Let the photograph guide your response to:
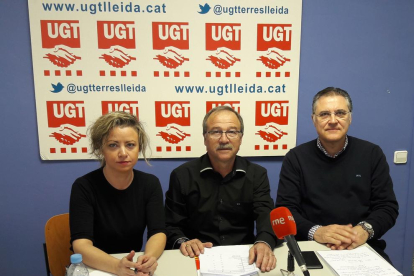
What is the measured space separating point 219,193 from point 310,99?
3.72ft

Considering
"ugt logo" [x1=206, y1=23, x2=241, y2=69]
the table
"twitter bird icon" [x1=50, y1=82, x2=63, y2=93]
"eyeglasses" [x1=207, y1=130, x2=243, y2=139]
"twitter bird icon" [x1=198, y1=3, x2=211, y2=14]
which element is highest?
"twitter bird icon" [x1=198, y1=3, x2=211, y2=14]

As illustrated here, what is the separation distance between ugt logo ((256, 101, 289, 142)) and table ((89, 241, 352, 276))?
100 cm

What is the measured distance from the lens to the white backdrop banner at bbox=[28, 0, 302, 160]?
6.79 ft

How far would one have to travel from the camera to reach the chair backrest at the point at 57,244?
157cm

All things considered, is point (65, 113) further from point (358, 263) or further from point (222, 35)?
point (358, 263)

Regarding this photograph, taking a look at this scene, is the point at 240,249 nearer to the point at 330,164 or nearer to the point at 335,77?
the point at 330,164

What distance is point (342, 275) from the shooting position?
1.16 m

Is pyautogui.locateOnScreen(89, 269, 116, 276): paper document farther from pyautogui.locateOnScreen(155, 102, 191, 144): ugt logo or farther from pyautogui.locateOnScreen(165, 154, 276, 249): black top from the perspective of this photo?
pyautogui.locateOnScreen(155, 102, 191, 144): ugt logo

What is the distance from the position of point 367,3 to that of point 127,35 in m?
1.77

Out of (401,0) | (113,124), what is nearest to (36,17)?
(113,124)

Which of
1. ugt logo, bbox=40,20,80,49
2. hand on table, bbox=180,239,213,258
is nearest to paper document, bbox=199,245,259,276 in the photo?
hand on table, bbox=180,239,213,258

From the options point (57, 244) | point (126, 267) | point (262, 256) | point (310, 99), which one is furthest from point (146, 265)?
point (310, 99)

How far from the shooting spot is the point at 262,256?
1.28 metres

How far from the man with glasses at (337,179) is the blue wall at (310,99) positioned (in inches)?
22.4
